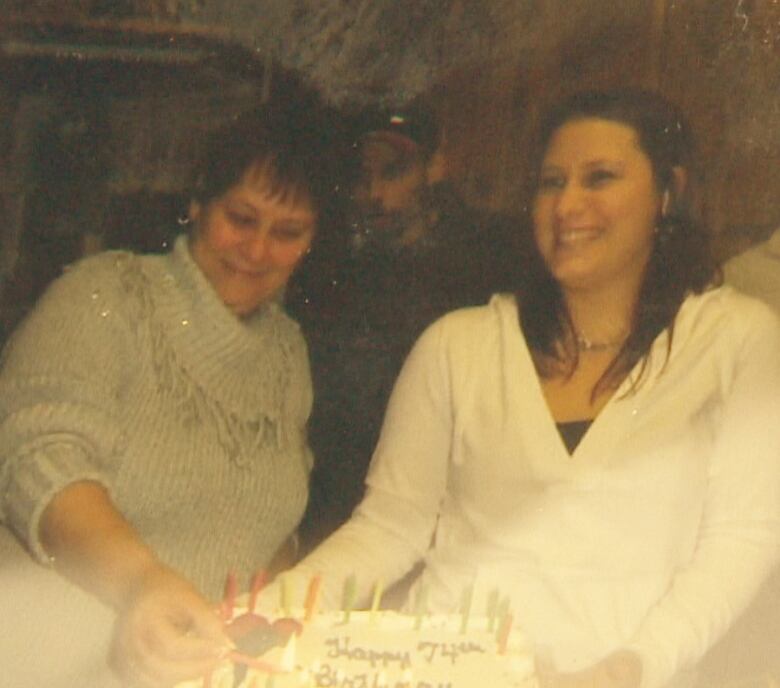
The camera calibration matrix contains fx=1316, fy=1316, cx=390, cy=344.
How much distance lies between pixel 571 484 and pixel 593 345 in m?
0.10

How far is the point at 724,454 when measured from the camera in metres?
0.89

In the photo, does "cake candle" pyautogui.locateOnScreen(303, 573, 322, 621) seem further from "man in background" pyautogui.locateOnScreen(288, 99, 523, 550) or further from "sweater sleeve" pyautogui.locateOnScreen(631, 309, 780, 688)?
"sweater sleeve" pyautogui.locateOnScreen(631, 309, 780, 688)

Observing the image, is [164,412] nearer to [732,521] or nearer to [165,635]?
[165,635]

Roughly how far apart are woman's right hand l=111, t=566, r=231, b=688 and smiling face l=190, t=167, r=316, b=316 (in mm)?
192

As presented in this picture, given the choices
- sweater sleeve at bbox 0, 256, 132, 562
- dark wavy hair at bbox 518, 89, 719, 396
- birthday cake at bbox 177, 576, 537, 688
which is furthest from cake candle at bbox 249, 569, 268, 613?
dark wavy hair at bbox 518, 89, 719, 396

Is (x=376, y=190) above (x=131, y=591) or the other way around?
above

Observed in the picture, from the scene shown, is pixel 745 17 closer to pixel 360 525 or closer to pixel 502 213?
pixel 502 213

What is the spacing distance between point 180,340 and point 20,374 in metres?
0.10

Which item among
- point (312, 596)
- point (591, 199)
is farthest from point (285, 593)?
point (591, 199)

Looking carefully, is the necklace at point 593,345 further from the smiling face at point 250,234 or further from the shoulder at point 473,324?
the smiling face at point 250,234

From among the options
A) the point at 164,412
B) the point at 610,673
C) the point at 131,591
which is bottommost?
the point at 610,673

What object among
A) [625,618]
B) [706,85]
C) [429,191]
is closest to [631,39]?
[706,85]

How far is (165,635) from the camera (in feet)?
2.67

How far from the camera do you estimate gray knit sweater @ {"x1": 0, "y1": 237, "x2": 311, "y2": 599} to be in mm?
826
